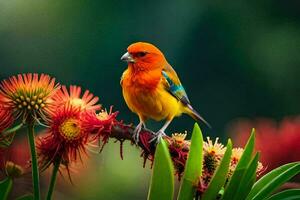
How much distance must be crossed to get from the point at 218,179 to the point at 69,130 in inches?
5.5

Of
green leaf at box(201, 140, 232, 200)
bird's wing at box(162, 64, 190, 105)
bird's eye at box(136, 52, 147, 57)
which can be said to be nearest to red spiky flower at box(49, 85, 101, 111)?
green leaf at box(201, 140, 232, 200)

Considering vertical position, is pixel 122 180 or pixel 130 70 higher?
pixel 130 70

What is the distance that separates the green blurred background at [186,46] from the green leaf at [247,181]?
3400mm

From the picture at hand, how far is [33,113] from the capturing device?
2.12ft

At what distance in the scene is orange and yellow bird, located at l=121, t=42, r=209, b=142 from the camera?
3.06 ft

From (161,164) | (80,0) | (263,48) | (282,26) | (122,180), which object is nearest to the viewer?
(161,164)

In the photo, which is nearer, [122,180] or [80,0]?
[122,180]

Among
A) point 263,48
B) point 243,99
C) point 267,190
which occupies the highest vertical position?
point 267,190

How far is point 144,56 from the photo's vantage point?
2.97ft

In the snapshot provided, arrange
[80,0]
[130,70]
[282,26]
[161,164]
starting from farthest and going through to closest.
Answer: [80,0]
[282,26]
[130,70]
[161,164]

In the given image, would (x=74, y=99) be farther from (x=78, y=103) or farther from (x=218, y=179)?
(x=218, y=179)

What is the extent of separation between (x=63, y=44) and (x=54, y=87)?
4769 millimetres

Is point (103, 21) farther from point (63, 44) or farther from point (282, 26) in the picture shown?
point (282, 26)

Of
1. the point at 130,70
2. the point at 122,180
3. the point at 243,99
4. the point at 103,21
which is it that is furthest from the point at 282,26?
the point at 130,70
